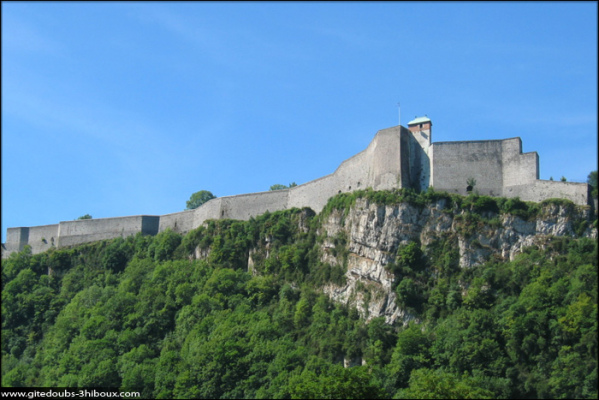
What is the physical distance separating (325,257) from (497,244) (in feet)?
34.1

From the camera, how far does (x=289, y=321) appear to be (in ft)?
177

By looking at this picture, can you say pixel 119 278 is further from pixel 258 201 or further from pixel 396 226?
pixel 396 226

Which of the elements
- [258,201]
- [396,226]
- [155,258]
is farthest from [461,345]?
[155,258]

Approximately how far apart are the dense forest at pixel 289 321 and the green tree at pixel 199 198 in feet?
50.7

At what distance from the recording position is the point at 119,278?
66062 millimetres

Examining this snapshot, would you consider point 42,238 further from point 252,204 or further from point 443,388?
point 443,388

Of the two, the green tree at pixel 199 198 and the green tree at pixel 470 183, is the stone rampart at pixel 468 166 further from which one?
the green tree at pixel 199 198

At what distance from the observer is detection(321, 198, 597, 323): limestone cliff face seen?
50.1 metres

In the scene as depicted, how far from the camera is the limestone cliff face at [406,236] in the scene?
50062 mm

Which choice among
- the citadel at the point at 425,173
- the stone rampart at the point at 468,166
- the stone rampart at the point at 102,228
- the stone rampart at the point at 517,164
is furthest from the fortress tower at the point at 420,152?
the stone rampart at the point at 102,228

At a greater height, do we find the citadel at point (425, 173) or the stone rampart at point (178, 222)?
the citadel at point (425, 173)

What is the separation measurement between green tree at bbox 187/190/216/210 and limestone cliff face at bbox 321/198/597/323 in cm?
2966

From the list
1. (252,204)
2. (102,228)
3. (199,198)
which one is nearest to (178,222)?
(102,228)

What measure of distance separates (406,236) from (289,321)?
→ 313 inches
